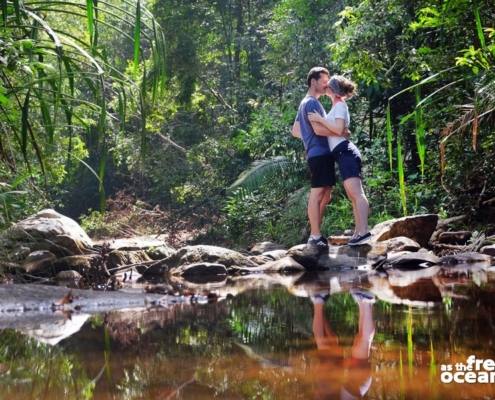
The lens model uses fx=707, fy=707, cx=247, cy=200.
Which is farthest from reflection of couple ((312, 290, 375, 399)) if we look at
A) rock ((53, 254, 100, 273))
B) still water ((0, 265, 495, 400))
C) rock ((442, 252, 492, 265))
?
rock ((53, 254, 100, 273))

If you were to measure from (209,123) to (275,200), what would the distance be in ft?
26.6

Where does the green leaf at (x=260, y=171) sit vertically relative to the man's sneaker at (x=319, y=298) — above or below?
above

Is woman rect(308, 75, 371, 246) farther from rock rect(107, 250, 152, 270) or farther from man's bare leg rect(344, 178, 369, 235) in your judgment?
rock rect(107, 250, 152, 270)

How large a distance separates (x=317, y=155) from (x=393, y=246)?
1.15m

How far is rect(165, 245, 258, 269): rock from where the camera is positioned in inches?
286

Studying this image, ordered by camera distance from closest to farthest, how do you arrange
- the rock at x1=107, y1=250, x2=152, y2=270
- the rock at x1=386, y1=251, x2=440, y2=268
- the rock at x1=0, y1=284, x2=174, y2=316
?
the rock at x1=0, y1=284, x2=174, y2=316
the rock at x1=386, y1=251, x2=440, y2=268
the rock at x1=107, y1=250, x2=152, y2=270

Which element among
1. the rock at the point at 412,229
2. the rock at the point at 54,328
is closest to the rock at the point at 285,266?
the rock at the point at 412,229

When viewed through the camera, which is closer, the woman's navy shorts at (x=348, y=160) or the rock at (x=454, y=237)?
the woman's navy shorts at (x=348, y=160)

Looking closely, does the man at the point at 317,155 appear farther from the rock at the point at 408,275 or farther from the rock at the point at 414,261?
the rock at the point at 408,275

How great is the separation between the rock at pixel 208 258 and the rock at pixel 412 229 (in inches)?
56.7

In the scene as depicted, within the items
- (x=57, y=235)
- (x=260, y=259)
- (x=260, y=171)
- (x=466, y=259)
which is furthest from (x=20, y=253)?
(x=260, y=171)

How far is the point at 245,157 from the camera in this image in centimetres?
1591

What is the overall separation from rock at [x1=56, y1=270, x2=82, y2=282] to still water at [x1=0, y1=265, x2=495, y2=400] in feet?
10.5

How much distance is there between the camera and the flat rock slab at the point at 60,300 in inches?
167
